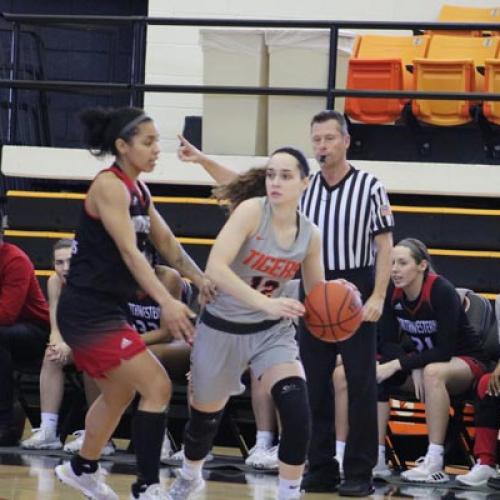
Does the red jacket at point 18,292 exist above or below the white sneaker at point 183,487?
above

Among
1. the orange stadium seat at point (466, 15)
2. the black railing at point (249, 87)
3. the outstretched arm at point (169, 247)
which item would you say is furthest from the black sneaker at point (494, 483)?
the orange stadium seat at point (466, 15)

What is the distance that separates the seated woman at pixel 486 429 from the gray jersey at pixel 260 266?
1.97 metres

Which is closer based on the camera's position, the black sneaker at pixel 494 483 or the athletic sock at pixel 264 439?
the black sneaker at pixel 494 483

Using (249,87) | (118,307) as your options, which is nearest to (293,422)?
(118,307)

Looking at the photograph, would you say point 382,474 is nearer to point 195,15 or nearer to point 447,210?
point 447,210

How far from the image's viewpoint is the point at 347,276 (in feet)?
20.8

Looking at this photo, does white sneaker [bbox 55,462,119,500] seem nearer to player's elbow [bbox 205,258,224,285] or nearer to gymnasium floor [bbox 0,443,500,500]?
gymnasium floor [bbox 0,443,500,500]

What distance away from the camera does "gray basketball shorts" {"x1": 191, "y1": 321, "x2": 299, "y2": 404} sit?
17.1 ft

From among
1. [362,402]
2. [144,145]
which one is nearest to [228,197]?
[144,145]

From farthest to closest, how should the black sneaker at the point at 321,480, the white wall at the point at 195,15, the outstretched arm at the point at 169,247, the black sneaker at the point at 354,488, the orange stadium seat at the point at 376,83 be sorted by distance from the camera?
the white wall at the point at 195,15, the orange stadium seat at the point at 376,83, the black sneaker at the point at 321,480, the black sneaker at the point at 354,488, the outstretched arm at the point at 169,247

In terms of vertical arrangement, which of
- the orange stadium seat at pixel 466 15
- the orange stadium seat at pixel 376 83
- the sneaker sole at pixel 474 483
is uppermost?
the orange stadium seat at pixel 466 15

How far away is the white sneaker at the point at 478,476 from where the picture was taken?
6.77 metres

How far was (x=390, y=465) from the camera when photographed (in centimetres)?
758

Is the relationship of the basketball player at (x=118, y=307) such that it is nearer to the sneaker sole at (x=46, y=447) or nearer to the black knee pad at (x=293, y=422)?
the black knee pad at (x=293, y=422)
